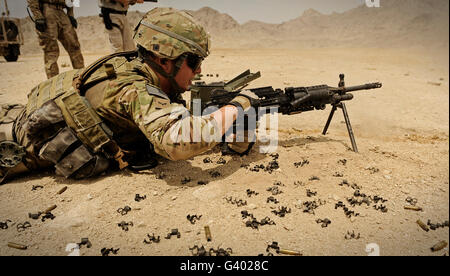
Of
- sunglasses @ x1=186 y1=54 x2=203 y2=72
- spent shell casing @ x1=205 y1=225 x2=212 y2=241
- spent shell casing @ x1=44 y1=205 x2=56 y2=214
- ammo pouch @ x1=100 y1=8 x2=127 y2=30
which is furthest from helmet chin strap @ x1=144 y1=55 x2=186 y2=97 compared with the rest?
ammo pouch @ x1=100 y1=8 x2=127 y2=30

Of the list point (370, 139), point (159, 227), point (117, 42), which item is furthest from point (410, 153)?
point (117, 42)

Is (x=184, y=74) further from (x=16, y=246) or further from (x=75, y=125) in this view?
(x=16, y=246)

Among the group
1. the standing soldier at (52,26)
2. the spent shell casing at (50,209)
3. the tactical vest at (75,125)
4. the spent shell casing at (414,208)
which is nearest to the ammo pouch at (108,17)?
the standing soldier at (52,26)

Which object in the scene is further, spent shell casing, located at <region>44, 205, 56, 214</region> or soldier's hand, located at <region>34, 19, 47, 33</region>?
soldier's hand, located at <region>34, 19, 47, 33</region>

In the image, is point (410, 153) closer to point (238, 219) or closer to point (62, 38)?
point (238, 219)

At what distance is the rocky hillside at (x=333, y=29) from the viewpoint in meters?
1.56

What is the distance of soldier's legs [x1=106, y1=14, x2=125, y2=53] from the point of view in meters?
6.51

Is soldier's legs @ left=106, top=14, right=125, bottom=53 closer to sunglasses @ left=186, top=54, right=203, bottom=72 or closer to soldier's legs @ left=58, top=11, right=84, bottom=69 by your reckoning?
soldier's legs @ left=58, top=11, right=84, bottom=69

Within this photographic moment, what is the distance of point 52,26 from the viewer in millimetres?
6152

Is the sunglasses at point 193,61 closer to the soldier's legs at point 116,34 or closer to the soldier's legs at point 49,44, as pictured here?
the soldier's legs at point 116,34

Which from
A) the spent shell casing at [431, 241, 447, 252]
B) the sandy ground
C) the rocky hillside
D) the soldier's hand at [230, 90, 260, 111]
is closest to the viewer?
the rocky hillside

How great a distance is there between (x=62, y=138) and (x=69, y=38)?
437cm

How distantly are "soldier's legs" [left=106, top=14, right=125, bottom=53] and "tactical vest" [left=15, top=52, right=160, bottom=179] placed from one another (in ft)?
11.6

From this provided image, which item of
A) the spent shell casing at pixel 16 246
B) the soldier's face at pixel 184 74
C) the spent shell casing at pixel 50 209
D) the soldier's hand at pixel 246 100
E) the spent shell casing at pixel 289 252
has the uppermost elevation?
the soldier's face at pixel 184 74
